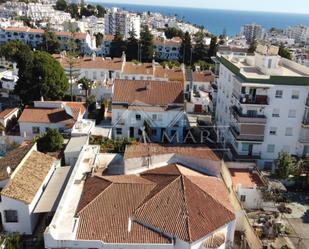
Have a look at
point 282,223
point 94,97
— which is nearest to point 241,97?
point 282,223

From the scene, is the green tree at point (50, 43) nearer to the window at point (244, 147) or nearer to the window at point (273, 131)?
the window at point (244, 147)

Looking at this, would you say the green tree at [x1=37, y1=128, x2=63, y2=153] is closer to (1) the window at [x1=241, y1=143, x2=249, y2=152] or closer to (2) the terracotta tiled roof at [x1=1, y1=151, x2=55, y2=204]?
(2) the terracotta tiled roof at [x1=1, y1=151, x2=55, y2=204]

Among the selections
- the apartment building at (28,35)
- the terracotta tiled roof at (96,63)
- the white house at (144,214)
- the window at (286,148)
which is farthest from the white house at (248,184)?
the apartment building at (28,35)

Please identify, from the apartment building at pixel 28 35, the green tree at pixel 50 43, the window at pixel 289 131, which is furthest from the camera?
the apartment building at pixel 28 35

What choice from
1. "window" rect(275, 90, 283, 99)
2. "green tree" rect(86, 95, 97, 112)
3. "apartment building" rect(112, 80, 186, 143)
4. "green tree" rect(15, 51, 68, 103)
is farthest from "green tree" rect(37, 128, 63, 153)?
"window" rect(275, 90, 283, 99)

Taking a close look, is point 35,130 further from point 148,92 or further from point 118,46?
point 118,46

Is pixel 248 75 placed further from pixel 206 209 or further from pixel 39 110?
pixel 39 110
